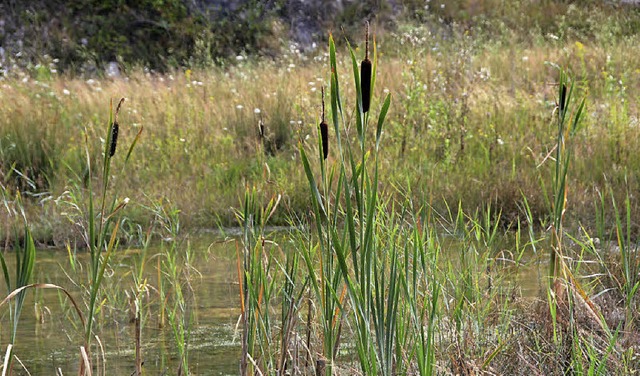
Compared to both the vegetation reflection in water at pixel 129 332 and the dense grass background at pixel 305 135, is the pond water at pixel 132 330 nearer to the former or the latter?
the vegetation reflection in water at pixel 129 332

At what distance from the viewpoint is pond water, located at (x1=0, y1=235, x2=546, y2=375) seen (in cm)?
311

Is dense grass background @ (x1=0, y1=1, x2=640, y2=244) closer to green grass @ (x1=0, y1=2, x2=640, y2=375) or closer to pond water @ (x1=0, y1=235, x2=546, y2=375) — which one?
green grass @ (x1=0, y1=2, x2=640, y2=375)

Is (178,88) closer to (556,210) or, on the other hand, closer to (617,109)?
(617,109)

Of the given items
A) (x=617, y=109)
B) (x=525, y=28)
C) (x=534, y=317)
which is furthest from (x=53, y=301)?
(x=525, y=28)

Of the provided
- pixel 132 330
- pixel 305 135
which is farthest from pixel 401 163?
pixel 132 330

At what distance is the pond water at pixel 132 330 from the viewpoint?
311 cm

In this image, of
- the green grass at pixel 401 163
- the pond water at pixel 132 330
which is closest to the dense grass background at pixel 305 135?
the green grass at pixel 401 163

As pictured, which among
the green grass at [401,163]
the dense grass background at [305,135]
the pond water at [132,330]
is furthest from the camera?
the dense grass background at [305,135]

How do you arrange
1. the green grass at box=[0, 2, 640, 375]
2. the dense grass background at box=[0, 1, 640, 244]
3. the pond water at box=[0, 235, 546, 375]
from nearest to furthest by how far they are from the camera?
the pond water at box=[0, 235, 546, 375]
the green grass at box=[0, 2, 640, 375]
the dense grass background at box=[0, 1, 640, 244]

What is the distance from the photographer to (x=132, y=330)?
139 inches

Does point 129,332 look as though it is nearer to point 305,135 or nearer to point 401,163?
point 401,163

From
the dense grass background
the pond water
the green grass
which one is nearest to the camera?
the pond water

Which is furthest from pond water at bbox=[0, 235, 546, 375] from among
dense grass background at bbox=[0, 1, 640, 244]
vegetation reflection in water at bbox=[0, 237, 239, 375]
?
dense grass background at bbox=[0, 1, 640, 244]

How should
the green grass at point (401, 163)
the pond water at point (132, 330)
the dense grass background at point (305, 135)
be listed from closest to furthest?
1. the pond water at point (132, 330)
2. the green grass at point (401, 163)
3. the dense grass background at point (305, 135)
